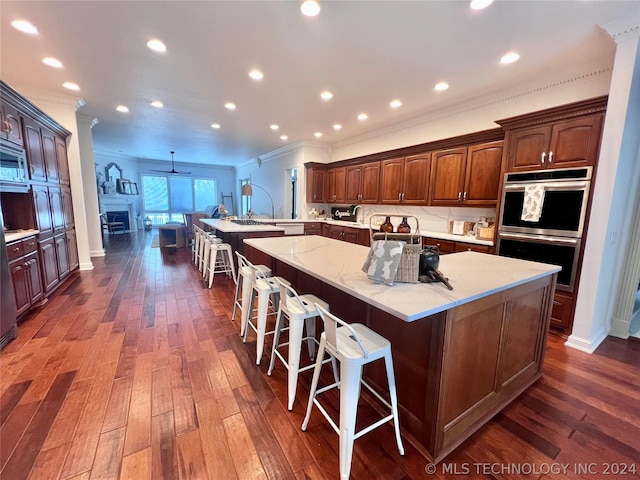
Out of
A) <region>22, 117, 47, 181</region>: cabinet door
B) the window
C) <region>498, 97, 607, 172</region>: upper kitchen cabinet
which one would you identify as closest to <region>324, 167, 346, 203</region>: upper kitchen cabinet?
<region>498, 97, 607, 172</region>: upper kitchen cabinet

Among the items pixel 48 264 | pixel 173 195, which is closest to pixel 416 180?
pixel 48 264

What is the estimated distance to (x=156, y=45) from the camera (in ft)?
8.47

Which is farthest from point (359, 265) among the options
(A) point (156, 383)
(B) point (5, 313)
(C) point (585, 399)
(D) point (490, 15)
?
(B) point (5, 313)

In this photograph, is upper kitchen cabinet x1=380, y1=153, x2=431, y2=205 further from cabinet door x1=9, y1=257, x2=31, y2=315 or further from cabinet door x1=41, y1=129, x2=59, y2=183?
cabinet door x1=41, y1=129, x2=59, y2=183

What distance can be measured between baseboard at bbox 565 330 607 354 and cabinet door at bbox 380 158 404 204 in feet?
9.55

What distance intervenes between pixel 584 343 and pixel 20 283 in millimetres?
5582

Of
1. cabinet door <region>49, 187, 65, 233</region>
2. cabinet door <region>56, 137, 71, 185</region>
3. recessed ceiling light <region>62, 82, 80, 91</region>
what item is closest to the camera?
recessed ceiling light <region>62, 82, 80, 91</region>

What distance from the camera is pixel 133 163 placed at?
10.5m

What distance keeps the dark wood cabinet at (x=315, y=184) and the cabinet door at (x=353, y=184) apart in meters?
0.81

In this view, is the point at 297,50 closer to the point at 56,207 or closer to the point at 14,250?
the point at 14,250

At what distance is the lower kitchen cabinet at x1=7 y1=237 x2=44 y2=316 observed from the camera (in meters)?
2.67

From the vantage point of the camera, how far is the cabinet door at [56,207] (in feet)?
12.3

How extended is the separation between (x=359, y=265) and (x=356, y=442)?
1.03 meters

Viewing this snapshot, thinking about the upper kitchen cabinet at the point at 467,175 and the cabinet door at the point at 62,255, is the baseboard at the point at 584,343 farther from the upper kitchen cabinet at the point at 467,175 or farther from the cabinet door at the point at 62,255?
the cabinet door at the point at 62,255
